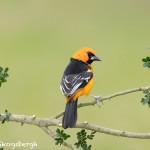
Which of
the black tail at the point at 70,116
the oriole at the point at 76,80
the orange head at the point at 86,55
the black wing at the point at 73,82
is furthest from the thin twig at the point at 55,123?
the orange head at the point at 86,55

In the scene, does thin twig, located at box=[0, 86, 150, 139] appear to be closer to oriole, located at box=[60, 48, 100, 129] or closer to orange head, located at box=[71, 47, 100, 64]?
oriole, located at box=[60, 48, 100, 129]

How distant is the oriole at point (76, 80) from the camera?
504cm

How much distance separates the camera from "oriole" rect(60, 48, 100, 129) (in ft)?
16.5

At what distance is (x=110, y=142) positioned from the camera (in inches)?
398

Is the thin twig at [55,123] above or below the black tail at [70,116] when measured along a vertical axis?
below

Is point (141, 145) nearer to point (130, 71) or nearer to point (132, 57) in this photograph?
point (130, 71)

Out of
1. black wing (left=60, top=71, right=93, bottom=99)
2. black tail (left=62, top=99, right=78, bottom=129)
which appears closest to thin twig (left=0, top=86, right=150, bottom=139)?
black tail (left=62, top=99, right=78, bottom=129)

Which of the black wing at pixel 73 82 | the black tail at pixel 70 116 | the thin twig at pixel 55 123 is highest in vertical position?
the black wing at pixel 73 82

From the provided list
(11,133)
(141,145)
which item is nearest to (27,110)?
(11,133)

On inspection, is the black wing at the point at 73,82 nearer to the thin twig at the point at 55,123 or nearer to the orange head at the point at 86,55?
the orange head at the point at 86,55

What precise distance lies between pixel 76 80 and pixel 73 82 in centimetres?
6

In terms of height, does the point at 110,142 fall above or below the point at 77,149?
above

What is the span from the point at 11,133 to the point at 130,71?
403 centimetres

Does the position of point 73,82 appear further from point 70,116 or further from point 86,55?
point 70,116
